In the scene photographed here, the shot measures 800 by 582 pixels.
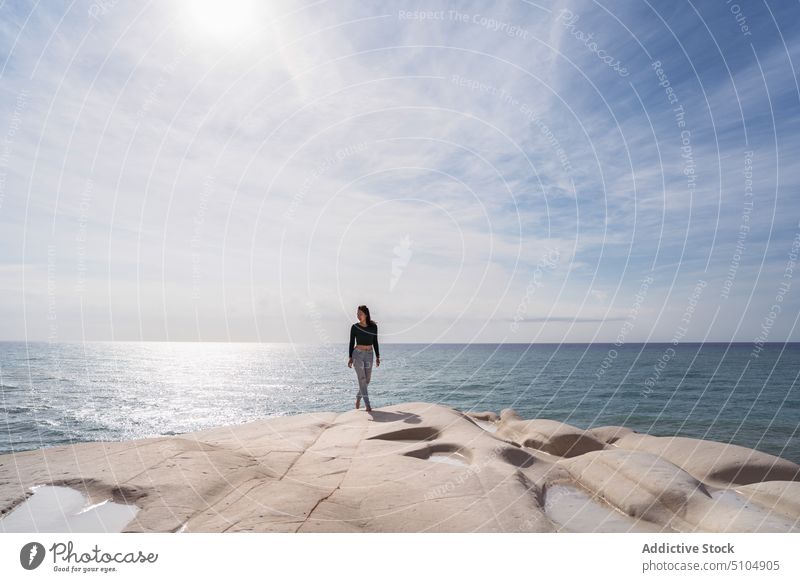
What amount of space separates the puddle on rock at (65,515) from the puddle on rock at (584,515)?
5655mm

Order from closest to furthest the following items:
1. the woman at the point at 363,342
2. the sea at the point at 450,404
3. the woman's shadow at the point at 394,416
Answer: the woman's shadow at the point at 394,416 → the woman at the point at 363,342 → the sea at the point at 450,404

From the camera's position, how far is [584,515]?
242 inches

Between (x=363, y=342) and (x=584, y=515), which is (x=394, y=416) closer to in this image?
(x=363, y=342)

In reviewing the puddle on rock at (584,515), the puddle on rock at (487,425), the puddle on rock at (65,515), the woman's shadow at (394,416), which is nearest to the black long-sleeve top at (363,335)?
the woman's shadow at (394,416)

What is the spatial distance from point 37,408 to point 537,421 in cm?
3620

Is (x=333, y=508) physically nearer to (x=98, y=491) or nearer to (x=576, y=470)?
(x=98, y=491)

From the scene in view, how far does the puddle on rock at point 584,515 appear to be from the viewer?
19.1 feet

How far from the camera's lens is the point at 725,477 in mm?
9977

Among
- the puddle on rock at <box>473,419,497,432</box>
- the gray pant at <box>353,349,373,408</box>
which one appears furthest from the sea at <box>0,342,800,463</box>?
the gray pant at <box>353,349,373,408</box>

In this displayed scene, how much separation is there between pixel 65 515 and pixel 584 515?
6.94 meters

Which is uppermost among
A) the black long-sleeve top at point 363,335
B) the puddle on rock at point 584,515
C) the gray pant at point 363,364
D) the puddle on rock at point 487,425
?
the black long-sleeve top at point 363,335

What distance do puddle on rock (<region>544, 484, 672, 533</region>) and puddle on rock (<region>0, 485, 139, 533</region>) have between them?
5.65 metres

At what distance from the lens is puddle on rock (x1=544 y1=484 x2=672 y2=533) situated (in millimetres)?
5812

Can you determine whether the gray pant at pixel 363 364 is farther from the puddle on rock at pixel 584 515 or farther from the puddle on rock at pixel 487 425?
the puddle on rock at pixel 584 515
